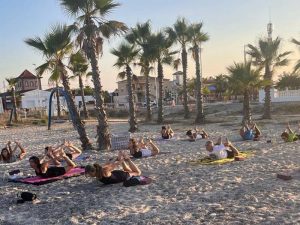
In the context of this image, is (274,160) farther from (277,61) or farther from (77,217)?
(277,61)

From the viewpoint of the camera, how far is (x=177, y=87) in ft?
300

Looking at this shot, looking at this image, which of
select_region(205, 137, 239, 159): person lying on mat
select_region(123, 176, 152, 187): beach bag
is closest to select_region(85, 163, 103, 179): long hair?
Answer: select_region(123, 176, 152, 187): beach bag

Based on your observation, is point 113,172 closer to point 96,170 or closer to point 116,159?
point 96,170

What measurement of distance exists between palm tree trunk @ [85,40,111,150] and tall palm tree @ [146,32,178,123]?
45.5 feet

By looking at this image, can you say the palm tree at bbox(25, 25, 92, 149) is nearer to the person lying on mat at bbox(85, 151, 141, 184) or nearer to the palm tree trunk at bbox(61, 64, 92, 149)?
the palm tree trunk at bbox(61, 64, 92, 149)

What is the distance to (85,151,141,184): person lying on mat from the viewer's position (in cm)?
1059

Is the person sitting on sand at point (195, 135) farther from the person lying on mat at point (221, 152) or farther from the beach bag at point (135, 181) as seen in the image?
the beach bag at point (135, 181)

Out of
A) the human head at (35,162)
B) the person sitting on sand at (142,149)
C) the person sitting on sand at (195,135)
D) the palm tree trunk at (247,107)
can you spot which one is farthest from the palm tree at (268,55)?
the human head at (35,162)

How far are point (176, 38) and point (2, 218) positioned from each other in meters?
27.2

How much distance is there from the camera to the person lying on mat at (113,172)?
417 inches

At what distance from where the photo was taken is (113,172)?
10.9 m

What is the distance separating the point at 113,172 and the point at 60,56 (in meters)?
10.6

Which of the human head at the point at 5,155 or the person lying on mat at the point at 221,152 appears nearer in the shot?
the person lying on mat at the point at 221,152

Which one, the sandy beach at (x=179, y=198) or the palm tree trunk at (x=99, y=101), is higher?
the palm tree trunk at (x=99, y=101)
